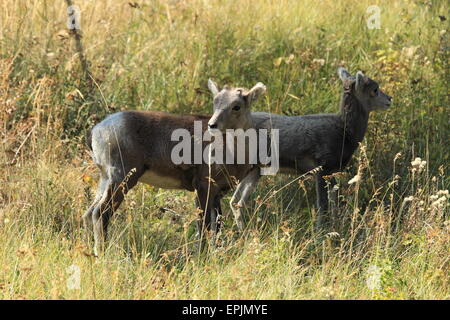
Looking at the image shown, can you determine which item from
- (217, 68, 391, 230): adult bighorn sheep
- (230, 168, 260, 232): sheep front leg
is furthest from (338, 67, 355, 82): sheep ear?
(230, 168, 260, 232): sheep front leg

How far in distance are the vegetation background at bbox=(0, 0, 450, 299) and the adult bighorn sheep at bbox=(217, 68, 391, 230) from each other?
206mm

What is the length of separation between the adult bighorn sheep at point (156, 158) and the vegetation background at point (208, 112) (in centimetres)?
23

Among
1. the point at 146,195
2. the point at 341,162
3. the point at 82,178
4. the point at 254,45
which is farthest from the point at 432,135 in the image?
the point at 82,178

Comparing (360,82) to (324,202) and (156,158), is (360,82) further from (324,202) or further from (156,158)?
(156,158)

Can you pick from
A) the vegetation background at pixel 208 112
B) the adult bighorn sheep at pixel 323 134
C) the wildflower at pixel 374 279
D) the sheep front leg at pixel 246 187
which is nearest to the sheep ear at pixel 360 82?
the adult bighorn sheep at pixel 323 134

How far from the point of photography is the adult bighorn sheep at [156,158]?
25.9ft

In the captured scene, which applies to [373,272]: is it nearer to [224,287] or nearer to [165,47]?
[224,287]

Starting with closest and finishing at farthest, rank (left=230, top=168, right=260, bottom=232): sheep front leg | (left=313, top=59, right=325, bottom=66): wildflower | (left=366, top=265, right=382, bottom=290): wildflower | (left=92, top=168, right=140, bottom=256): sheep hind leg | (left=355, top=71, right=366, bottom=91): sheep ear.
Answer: (left=366, top=265, right=382, bottom=290): wildflower → (left=92, top=168, right=140, bottom=256): sheep hind leg → (left=230, top=168, right=260, bottom=232): sheep front leg → (left=355, top=71, right=366, bottom=91): sheep ear → (left=313, top=59, right=325, bottom=66): wildflower

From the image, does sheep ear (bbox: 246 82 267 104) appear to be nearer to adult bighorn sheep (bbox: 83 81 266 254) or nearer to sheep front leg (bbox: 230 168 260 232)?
adult bighorn sheep (bbox: 83 81 266 254)

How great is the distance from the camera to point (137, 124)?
8.06m

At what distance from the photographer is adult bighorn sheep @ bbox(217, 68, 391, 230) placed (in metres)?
9.19

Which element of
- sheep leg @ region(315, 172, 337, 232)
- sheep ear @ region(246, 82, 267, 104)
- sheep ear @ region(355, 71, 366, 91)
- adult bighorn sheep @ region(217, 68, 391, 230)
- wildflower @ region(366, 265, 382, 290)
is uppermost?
sheep ear @ region(246, 82, 267, 104)

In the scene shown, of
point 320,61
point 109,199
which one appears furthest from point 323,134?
point 109,199
